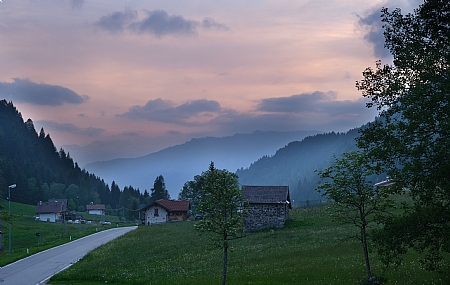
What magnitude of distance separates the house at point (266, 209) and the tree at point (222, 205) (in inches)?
1234

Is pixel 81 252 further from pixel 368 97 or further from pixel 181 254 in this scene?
pixel 368 97

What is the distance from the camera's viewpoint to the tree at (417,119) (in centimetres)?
1568

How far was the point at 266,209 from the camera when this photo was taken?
57.5 meters

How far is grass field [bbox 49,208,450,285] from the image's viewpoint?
81.6 ft

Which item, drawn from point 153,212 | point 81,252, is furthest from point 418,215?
point 153,212

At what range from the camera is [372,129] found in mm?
17297

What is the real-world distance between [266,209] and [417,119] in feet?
141

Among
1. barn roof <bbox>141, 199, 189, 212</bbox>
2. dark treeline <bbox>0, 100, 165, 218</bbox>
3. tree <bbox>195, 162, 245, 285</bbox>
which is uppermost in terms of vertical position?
dark treeline <bbox>0, 100, 165, 218</bbox>

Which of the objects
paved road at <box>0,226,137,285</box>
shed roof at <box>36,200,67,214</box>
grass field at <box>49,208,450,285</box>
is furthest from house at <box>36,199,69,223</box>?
grass field at <box>49,208,450,285</box>

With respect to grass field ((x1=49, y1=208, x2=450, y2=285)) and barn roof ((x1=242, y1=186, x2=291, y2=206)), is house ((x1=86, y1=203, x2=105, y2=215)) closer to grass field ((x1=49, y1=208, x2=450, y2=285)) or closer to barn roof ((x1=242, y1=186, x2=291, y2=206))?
barn roof ((x1=242, y1=186, x2=291, y2=206))

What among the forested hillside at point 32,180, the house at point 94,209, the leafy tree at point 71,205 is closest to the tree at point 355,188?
the forested hillside at point 32,180

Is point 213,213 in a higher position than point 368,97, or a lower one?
lower

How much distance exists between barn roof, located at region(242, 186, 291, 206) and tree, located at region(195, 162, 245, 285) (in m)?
32.0

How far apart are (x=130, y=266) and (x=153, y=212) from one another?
227ft
